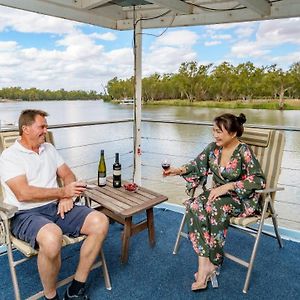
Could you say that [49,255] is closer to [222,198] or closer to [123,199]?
[123,199]

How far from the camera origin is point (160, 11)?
3.09 metres

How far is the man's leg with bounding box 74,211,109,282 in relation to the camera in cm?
182

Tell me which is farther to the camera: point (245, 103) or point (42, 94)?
point (245, 103)

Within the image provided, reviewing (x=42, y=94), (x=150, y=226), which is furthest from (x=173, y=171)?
(x=42, y=94)

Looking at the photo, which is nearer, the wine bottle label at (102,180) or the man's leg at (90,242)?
the man's leg at (90,242)

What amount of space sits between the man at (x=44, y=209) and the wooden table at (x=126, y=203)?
10.1 inches

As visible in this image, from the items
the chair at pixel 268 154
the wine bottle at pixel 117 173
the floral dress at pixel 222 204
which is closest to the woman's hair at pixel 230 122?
the floral dress at pixel 222 204

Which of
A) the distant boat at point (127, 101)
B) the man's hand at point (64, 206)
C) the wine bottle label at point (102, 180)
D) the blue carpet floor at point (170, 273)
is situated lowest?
the blue carpet floor at point (170, 273)

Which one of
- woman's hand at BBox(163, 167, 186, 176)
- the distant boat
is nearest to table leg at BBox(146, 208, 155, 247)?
woman's hand at BBox(163, 167, 186, 176)

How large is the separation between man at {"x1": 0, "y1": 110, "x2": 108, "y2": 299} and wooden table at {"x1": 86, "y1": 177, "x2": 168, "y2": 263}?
10.1 inches

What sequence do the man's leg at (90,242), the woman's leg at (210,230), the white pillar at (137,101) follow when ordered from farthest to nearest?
the white pillar at (137,101) → the woman's leg at (210,230) → the man's leg at (90,242)

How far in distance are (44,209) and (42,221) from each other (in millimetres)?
201

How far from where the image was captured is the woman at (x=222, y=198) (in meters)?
2.07

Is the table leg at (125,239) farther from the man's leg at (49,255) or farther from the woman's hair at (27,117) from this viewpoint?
the woman's hair at (27,117)
